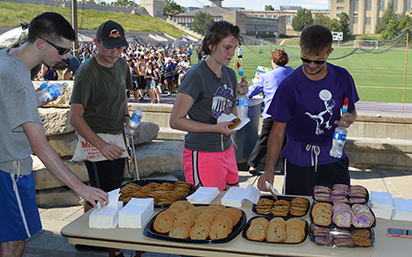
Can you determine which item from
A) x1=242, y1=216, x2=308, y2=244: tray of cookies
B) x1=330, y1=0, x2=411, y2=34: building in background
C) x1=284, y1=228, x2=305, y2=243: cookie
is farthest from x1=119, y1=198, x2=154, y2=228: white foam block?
x1=330, y1=0, x2=411, y2=34: building in background

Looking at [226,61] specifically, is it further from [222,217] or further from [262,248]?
[262,248]

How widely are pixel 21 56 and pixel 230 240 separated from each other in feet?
5.42

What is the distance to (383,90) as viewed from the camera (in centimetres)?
2245

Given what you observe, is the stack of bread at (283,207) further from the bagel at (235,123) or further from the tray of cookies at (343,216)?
the bagel at (235,123)

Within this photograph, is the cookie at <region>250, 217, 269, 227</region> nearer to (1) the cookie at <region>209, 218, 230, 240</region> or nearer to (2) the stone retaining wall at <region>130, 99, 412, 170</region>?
(1) the cookie at <region>209, 218, 230, 240</region>

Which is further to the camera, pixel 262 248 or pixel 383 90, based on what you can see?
pixel 383 90

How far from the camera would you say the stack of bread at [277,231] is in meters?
2.15

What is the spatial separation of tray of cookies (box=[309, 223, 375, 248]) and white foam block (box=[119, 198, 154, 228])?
3.22 feet

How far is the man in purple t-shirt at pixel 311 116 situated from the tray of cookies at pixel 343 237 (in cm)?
93

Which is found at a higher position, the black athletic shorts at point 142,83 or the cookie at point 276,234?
the black athletic shorts at point 142,83

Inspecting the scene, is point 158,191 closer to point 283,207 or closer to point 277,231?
point 283,207

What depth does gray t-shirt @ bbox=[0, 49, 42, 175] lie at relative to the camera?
2.30 meters

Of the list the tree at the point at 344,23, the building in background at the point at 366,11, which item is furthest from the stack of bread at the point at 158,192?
the building in background at the point at 366,11

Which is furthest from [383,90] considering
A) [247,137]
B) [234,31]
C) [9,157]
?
[9,157]
